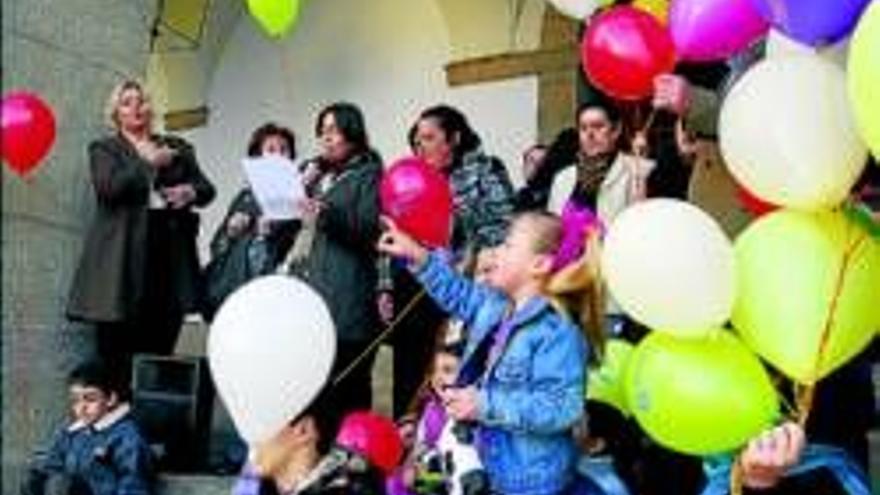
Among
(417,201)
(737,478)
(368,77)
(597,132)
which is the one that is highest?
(368,77)

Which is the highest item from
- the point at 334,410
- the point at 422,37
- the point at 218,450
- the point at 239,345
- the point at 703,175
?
the point at 422,37

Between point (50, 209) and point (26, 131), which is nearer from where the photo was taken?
point (26, 131)

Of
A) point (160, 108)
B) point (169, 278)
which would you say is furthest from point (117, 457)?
point (160, 108)

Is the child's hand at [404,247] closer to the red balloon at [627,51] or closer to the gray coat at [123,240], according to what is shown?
the red balloon at [627,51]

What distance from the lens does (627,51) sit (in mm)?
4246

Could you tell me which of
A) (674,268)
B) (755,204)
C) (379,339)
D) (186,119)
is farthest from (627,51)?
(186,119)

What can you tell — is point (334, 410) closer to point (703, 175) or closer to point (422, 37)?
point (703, 175)

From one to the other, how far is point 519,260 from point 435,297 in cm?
34

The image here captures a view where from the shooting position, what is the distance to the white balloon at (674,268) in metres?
3.59

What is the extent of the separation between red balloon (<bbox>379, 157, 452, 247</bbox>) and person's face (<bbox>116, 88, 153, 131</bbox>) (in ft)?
5.48

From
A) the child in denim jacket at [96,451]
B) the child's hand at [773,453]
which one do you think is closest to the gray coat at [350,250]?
Result: the child in denim jacket at [96,451]

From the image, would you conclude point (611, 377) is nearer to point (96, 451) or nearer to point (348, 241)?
point (348, 241)

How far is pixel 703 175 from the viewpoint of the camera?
4707 millimetres

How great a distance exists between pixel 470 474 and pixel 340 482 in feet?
1.10
